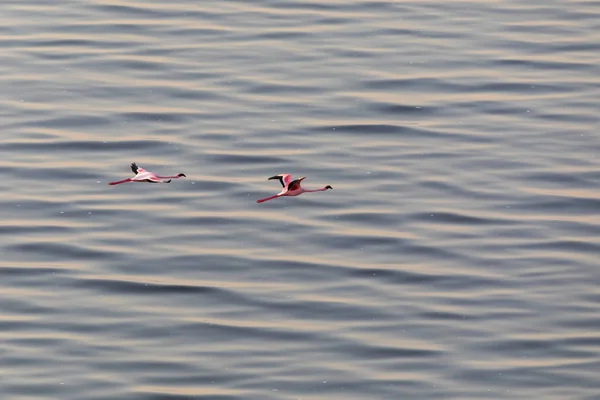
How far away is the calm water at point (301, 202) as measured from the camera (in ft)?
96.8

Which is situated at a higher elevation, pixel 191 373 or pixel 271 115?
pixel 271 115

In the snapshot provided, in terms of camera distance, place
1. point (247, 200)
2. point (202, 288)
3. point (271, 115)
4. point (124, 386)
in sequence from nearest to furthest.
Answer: point (124, 386) < point (202, 288) < point (247, 200) < point (271, 115)

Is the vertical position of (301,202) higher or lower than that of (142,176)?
higher

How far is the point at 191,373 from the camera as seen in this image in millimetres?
29094

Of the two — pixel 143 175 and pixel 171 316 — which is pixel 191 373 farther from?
pixel 143 175

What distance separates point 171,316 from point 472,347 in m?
4.23

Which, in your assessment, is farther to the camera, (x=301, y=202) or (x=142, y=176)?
(x=301, y=202)

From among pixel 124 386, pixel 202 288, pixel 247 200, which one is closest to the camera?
pixel 124 386

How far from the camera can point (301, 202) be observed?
111ft

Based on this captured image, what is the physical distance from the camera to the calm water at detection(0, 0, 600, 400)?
2950 cm

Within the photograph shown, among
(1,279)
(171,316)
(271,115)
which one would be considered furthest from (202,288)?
(271,115)

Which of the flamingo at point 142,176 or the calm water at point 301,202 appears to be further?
the flamingo at point 142,176

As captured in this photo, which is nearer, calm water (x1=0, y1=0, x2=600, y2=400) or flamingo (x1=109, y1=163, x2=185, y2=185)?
calm water (x1=0, y1=0, x2=600, y2=400)

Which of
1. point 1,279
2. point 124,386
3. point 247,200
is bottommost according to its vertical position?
point 124,386
